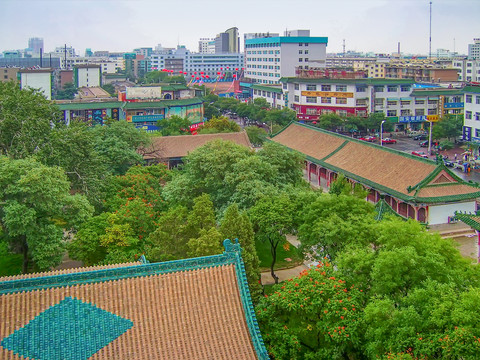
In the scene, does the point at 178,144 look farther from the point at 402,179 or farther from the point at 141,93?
the point at 141,93

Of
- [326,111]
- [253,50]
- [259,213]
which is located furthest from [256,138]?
[253,50]

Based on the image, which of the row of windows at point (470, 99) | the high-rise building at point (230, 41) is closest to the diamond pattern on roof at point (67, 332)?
the row of windows at point (470, 99)

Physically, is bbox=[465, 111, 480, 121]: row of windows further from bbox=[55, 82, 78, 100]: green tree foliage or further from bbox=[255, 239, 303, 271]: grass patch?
bbox=[55, 82, 78, 100]: green tree foliage

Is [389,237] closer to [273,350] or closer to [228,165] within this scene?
[273,350]

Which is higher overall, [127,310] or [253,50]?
[253,50]

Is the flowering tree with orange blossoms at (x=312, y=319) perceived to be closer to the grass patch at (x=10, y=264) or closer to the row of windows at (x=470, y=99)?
the grass patch at (x=10, y=264)

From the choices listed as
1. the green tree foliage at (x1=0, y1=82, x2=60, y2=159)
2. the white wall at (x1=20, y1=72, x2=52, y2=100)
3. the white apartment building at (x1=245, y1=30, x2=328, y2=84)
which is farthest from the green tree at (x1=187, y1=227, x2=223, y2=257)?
the white apartment building at (x1=245, y1=30, x2=328, y2=84)
